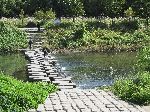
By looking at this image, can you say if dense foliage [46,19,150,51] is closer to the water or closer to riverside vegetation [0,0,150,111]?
riverside vegetation [0,0,150,111]

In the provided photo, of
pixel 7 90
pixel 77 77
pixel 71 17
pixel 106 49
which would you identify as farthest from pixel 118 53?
pixel 7 90

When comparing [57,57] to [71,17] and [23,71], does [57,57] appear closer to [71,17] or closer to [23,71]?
[23,71]

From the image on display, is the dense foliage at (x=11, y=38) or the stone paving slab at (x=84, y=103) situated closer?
the stone paving slab at (x=84, y=103)

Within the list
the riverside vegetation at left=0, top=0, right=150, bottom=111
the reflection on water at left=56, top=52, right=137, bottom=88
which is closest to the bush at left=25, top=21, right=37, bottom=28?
the riverside vegetation at left=0, top=0, right=150, bottom=111

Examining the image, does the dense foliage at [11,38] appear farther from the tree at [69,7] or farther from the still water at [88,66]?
the tree at [69,7]

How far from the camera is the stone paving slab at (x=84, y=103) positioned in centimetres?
1919

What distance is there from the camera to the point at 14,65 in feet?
121

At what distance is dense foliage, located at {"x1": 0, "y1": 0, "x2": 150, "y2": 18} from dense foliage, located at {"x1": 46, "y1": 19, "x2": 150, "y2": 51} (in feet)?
18.9

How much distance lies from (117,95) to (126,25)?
33457 mm

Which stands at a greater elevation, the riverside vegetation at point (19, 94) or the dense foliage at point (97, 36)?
the riverside vegetation at point (19, 94)

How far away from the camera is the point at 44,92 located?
21.5 meters

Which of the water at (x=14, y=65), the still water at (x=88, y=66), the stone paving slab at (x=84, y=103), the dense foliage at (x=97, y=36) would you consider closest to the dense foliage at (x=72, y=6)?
the dense foliage at (x=97, y=36)

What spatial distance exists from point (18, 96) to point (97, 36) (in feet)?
102

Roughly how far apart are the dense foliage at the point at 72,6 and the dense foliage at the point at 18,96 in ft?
129
